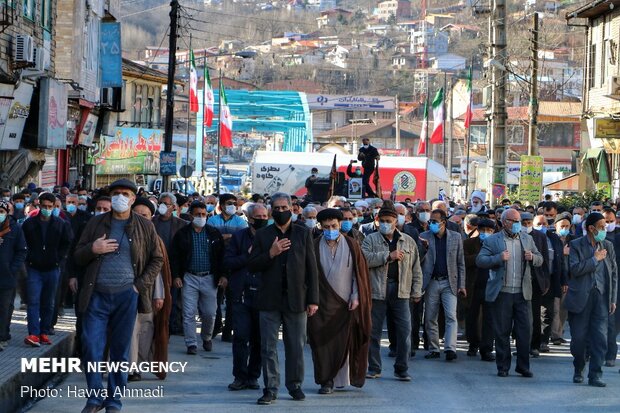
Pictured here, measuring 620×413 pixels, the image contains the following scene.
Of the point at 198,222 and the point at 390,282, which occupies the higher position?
the point at 198,222

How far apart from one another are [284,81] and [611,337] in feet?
444

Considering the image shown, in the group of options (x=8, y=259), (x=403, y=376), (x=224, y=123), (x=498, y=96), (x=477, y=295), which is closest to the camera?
(x=403, y=376)

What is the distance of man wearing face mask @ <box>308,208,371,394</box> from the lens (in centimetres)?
1248

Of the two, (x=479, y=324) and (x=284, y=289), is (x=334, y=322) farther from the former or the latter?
(x=479, y=324)

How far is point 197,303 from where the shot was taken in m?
15.6

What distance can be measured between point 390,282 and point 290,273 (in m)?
2.49

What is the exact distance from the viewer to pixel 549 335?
17.1 metres

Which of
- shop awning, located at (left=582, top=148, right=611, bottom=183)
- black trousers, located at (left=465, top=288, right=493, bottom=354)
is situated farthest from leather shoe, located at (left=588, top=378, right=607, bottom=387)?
Answer: shop awning, located at (left=582, top=148, right=611, bottom=183)

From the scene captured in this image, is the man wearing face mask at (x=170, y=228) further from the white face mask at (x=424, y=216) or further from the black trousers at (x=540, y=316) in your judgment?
the black trousers at (x=540, y=316)

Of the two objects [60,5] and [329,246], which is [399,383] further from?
[60,5]

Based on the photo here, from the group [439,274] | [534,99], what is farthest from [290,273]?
[534,99]

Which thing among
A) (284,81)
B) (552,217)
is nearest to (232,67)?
(284,81)

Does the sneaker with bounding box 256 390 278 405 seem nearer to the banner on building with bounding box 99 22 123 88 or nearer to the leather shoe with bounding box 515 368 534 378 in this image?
the leather shoe with bounding box 515 368 534 378

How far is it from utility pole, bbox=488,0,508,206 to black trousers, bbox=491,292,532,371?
1275 centimetres
